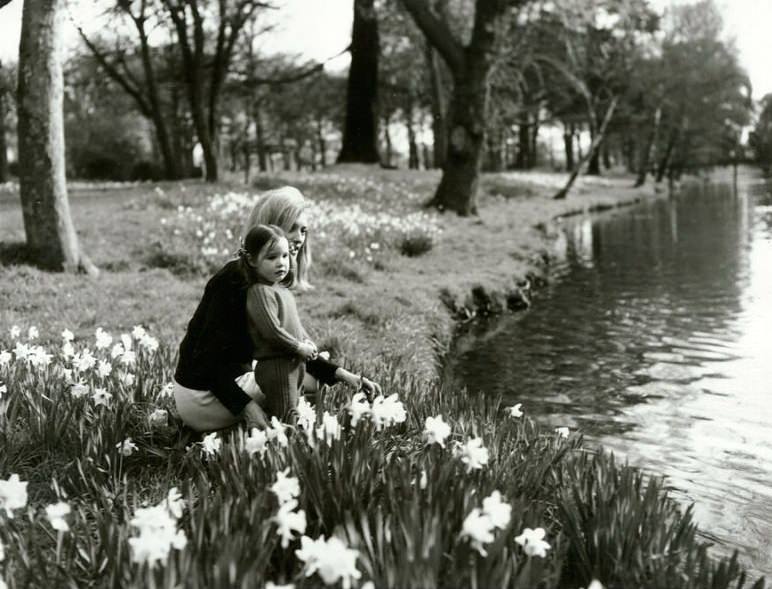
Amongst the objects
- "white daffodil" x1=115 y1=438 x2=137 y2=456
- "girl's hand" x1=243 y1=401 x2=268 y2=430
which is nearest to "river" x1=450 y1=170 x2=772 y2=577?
"girl's hand" x1=243 y1=401 x2=268 y2=430

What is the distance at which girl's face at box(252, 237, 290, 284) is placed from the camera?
4.05 m

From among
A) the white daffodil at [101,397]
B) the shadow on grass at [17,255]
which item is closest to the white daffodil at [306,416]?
the white daffodil at [101,397]

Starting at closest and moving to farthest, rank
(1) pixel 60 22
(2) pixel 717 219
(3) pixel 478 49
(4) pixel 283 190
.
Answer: (4) pixel 283 190, (1) pixel 60 22, (3) pixel 478 49, (2) pixel 717 219

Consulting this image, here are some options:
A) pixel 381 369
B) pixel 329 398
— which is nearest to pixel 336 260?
pixel 381 369

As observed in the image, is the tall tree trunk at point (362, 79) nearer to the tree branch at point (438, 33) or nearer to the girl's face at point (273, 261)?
the tree branch at point (438, 33)

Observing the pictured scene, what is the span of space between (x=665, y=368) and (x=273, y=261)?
196 inches

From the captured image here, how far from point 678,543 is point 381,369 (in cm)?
289

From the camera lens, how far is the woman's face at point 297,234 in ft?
14.4

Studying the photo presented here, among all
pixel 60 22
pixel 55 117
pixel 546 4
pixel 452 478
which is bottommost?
pixel 452 478

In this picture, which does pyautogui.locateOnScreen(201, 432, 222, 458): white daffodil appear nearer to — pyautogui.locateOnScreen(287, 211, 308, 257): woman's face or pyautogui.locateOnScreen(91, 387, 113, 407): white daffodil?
pyautogui.locateOnScreen(91, 387, 113, 407): white daffodil

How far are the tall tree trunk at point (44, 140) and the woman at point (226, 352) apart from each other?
577 centimetres

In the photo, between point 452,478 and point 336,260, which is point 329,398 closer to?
point 452,478

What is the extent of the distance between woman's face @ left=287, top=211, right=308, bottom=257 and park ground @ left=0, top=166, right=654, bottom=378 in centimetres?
204

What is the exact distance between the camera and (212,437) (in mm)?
3711
